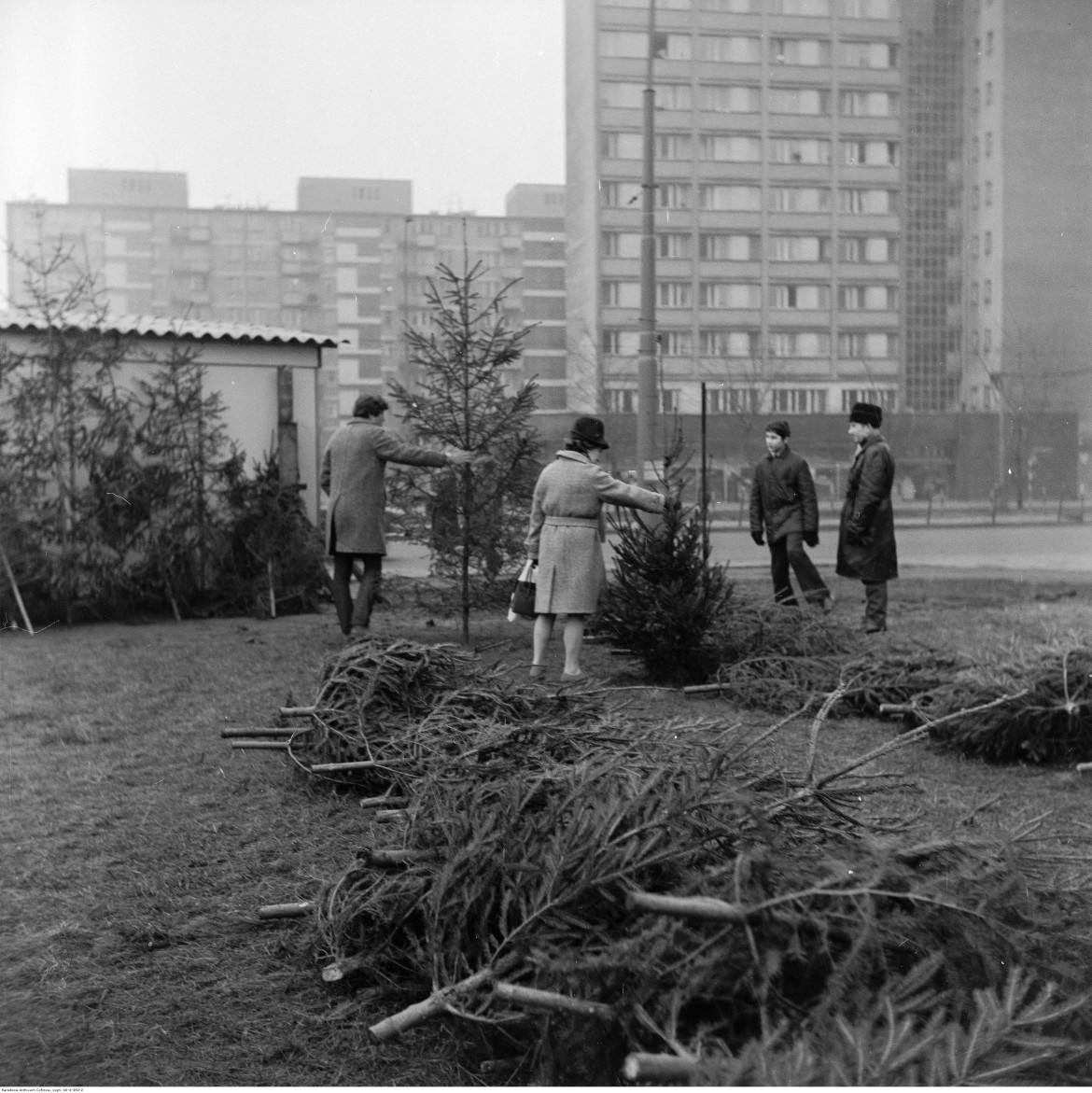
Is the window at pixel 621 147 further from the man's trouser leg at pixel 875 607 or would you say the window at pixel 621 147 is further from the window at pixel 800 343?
the man's trouser leg at pixel 875 607

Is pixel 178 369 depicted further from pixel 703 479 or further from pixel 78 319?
pixel 703 479

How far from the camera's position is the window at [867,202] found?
Result: 59303 mm

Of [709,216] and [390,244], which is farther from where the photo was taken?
[390,244]

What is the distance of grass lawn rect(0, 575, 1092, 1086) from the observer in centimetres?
350

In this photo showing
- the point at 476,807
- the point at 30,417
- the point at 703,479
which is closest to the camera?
the point at 476,807

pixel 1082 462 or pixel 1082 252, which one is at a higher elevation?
pixel 1082 252

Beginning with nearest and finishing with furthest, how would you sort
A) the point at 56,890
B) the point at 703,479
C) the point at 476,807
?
the point at 476,807, the point at 56,890, the point at 703,479

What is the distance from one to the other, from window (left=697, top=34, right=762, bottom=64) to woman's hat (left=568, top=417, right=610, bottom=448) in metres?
45.4

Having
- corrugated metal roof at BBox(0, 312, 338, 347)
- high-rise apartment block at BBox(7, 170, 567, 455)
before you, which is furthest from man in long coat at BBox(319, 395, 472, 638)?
high-rise apartment block at BBox(7, 170, 567, 455)

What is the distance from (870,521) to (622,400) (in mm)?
40826

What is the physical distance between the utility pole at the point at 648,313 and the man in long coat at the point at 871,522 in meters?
2.98

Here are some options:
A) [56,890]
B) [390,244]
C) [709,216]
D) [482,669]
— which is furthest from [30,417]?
[390,244]

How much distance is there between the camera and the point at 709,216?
58.3m

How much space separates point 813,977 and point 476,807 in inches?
49.6
